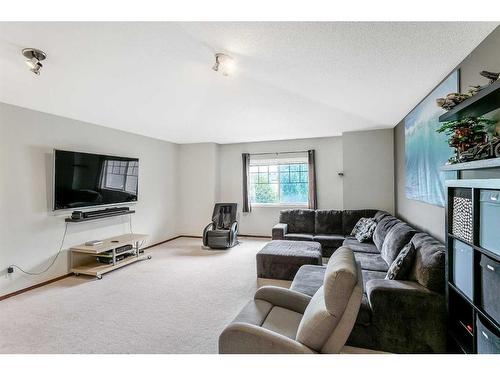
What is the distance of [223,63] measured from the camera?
236 centimetres

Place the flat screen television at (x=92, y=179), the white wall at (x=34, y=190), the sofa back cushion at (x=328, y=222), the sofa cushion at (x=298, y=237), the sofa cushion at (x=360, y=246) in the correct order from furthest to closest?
the sofa back cushion at (x=328, y=222)
the sofa cushion at (x=298, y=237)
the flat screen television at (x=92, y=179)
the sofa cushion at (x=360, y=246)
the white wall at (x=34, y=190)

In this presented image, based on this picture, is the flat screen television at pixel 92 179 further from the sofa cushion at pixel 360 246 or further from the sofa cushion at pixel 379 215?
the sofa cushion at pixel 379 215

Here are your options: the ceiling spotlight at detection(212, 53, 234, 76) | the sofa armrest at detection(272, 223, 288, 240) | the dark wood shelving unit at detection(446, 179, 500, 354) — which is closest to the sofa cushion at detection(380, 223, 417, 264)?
the dark wood shelving unit at detection(446, 179, 500, 354)

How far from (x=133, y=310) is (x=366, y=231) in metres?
3.38

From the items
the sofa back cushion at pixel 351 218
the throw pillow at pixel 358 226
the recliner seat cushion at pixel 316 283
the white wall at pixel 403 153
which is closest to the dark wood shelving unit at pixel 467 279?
the recliner seat cushion at pixel 316 283

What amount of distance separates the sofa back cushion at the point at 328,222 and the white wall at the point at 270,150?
95cm

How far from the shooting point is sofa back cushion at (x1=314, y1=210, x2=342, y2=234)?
4.64 m

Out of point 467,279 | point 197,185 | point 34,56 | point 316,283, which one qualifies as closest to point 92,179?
point 34,56

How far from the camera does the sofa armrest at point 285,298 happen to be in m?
1.86

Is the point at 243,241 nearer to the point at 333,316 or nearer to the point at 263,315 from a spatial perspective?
the point at 263,315

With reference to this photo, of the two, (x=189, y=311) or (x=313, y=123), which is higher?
(x=313, y=123)

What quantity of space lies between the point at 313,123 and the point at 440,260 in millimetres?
3089

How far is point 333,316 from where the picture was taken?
1307 mm
